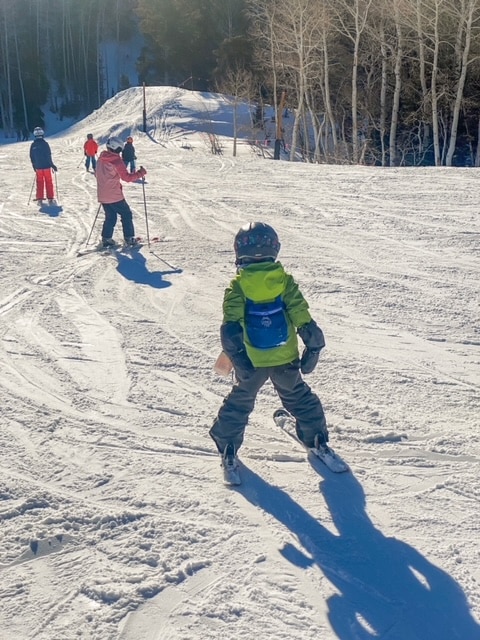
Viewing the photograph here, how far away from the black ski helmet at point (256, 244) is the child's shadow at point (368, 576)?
1313 mm

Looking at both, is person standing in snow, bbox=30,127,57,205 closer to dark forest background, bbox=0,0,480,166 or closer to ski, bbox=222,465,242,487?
ski, bbox=222,465,242,487

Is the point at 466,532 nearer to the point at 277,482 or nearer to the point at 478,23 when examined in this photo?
the point at 277,482

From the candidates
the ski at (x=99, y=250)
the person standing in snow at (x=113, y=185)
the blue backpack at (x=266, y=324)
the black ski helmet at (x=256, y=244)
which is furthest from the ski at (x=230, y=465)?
the person standing in snow at (x=113, y=185)

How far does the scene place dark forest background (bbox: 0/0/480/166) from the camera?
79.7 feet

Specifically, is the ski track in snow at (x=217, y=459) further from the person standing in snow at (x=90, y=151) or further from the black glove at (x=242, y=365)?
the person standing in snow at (x=90, y=151)

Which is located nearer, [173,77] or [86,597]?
[86,597]

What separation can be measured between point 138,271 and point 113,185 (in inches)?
69.7

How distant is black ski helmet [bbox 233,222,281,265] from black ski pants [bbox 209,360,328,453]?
24.4 inches

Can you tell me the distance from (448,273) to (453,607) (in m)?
5.32

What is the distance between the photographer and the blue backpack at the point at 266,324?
134 inches

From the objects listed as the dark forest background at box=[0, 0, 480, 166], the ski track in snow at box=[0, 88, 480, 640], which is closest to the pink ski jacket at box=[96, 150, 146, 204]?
the ski track in snow at box=[0, 88, 480, 640]

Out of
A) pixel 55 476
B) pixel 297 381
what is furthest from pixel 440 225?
pixel 55 476

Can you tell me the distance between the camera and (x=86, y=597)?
2.75 m

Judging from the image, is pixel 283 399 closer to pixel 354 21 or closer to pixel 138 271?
pixel 138 271
